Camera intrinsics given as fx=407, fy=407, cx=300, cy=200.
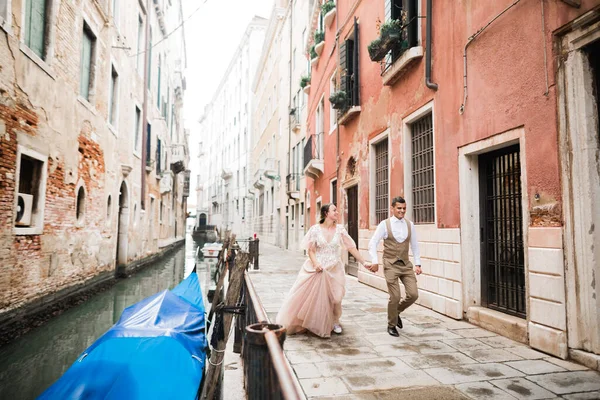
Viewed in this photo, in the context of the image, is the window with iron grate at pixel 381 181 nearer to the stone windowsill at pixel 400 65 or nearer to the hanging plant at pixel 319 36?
the stone windowsill at pixel 400 65

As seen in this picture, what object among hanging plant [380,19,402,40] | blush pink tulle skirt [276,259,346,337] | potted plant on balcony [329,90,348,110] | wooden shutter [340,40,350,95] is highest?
wooden shutter [340,40,350,95]

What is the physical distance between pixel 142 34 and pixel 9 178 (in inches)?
491

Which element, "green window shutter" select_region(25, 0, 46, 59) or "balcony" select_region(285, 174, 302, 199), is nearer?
"green window shutter" select_region(25, 0, 46, 59)

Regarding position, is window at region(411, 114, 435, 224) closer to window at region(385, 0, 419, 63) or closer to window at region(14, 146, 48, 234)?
window at region(385, 0, 419, 63)

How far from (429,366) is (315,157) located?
35.0 ft

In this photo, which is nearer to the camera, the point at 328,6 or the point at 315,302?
the point at 315,302

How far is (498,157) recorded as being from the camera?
5.07 metres

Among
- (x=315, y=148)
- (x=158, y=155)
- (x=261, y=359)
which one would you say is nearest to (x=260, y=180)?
(x=158, y=155)

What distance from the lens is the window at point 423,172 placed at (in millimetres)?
6508

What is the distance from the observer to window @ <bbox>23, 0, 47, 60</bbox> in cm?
672

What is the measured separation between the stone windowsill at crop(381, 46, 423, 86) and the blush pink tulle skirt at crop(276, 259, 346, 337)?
394 centimetres

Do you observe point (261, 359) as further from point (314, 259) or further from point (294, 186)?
point (294, 186)

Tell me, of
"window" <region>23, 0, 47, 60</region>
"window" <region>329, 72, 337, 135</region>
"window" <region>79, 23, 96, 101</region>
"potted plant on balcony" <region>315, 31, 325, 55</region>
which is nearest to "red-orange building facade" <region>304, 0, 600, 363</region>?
"window" <region>329, 72, 337, 135</region>

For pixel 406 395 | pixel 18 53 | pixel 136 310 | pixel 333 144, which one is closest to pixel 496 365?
pixel 406 395
